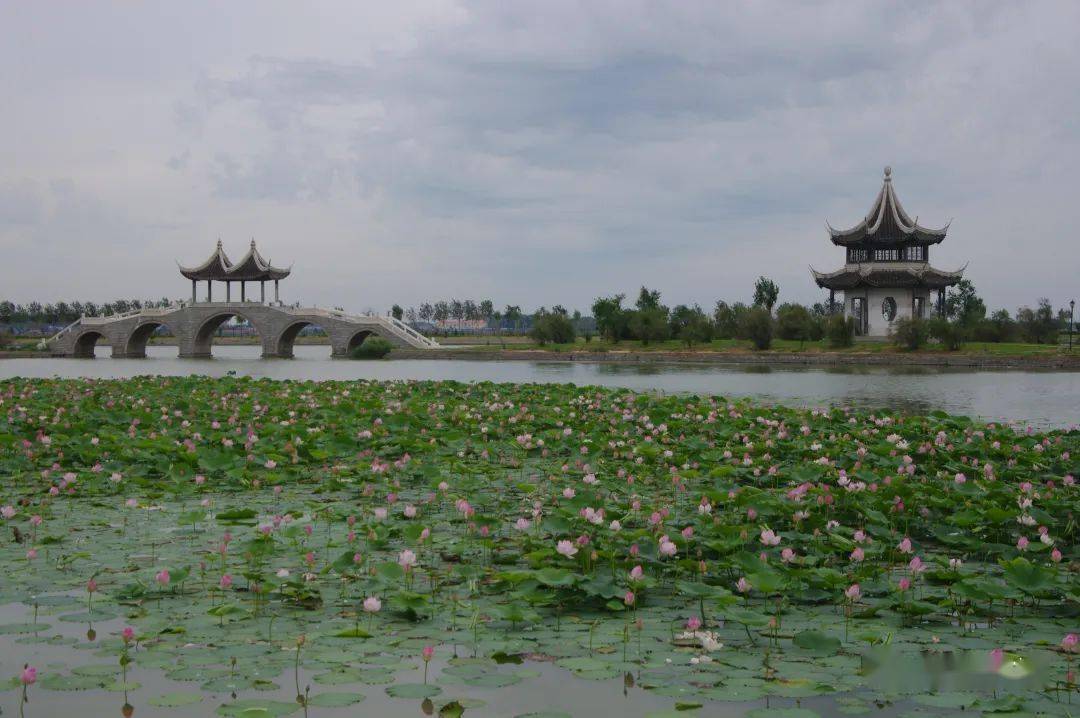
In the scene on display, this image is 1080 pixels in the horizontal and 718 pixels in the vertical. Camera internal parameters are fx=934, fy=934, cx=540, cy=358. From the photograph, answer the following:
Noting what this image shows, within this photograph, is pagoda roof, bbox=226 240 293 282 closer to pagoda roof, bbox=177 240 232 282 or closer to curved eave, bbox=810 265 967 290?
pagoda roof, bbox=177 240 232 282

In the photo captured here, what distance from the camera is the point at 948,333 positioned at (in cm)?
4466

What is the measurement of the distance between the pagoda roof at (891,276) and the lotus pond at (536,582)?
4665cm

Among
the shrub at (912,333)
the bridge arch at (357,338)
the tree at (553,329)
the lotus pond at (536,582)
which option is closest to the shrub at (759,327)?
the shrub at (912,333)

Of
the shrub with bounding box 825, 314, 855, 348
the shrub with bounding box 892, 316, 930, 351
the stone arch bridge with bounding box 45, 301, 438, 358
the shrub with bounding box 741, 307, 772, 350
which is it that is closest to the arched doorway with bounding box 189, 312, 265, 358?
the stone arch bridge with bounding box 45, 301, 438, 358

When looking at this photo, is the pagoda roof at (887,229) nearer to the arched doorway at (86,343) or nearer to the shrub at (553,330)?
the shrub at (553,330)

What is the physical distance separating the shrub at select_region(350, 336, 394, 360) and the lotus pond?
145 ft

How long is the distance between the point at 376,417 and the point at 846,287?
47.6 m

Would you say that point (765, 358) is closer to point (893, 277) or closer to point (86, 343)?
point (893, 277)

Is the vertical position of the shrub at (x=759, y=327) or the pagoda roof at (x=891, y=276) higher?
the pagoda roof at (x=891, y=276)

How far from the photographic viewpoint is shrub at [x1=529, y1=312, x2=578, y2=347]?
57.3 metres

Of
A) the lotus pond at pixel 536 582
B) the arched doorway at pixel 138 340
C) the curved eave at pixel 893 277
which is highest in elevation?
the curved eave at pixel 893 277

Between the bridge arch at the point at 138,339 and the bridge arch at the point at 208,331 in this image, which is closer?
the bridge arch at the point at 208,331

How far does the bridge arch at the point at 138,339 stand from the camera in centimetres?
5919

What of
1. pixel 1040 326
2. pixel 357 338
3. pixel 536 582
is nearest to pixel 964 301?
pixel 1040 326
